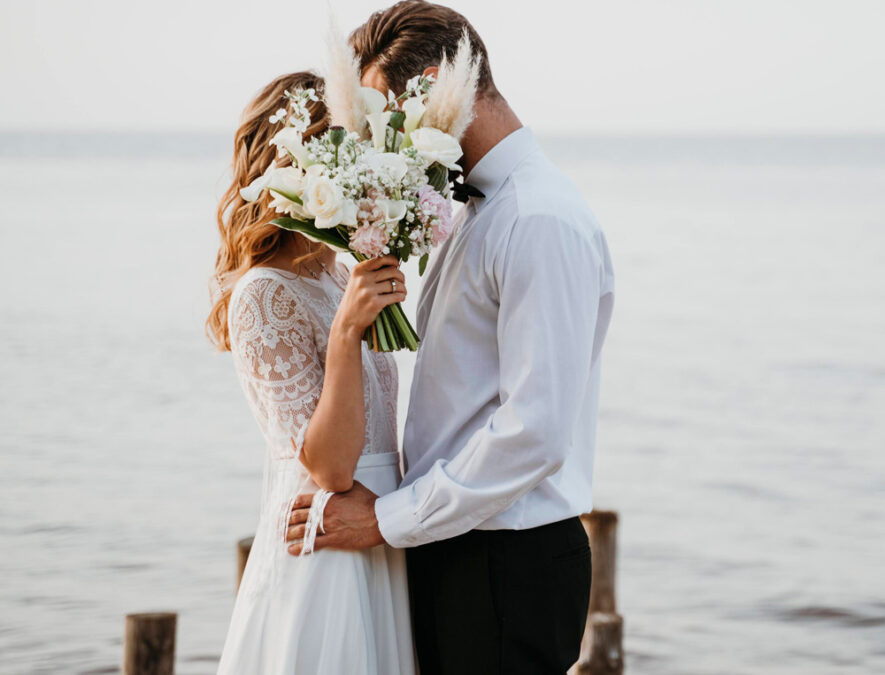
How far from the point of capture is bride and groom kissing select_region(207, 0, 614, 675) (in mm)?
2650

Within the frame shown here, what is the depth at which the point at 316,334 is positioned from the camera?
9.91 ft

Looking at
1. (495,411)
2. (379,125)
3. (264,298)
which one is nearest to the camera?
(379,125)

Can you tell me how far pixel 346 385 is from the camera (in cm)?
275

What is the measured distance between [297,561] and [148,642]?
2.18 metres

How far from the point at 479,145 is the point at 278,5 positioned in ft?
71.5

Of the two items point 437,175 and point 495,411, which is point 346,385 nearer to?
point 495,411

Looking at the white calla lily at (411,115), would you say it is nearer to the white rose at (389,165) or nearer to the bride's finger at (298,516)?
the white rose at (389,165)

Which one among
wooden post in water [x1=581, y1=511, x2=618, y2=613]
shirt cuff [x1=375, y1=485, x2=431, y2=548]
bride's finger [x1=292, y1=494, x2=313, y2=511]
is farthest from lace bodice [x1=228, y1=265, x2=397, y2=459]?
wooden post in water [x1=581, y1=511, x2=618, y2=613]

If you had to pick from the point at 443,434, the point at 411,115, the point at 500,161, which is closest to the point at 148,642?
the point at 443,434

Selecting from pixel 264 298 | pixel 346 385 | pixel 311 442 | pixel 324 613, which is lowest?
pixel 324 613

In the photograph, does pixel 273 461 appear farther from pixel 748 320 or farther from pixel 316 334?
pixel 748 320

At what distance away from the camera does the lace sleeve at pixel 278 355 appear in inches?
115

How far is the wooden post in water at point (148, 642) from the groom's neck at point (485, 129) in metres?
2.77

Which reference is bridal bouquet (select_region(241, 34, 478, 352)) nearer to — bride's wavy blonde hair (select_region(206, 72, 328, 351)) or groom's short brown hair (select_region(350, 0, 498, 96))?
groom's short brown hair (select_region(350, 0, 498, 96))
